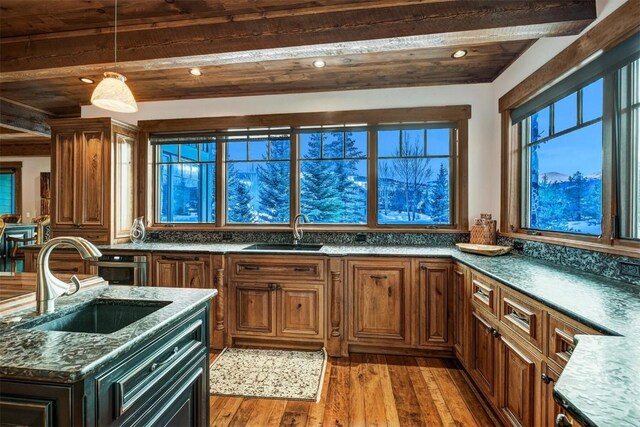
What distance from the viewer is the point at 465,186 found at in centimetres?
323

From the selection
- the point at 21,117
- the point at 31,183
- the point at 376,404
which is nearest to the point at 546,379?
the point at 376,404

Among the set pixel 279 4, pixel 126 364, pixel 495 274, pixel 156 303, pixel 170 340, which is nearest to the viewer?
pixel 126 364

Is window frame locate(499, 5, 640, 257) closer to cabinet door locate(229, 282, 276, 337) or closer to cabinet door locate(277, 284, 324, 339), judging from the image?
cabinet door locate(277, 284, 324, 339)

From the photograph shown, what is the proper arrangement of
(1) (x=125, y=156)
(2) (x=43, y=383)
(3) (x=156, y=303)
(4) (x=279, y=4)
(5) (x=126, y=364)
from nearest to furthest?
(2) (x=43, y=383), (5) (x=126, y=364), (3) (x=156, y=303), (4) (x=279, y=4), (1) (x=125, y=156)

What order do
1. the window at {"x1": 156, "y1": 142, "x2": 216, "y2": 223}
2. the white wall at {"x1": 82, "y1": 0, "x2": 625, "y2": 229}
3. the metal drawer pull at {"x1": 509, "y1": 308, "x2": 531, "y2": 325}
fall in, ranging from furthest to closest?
the window at {"x1": 156, "y1": 142, "x2": 216, "y2": 223}, the white wall at {"x1": 82, "y1": 0, "x2": 625, "y2": 229}, the metal drawer pull at {"x1": 509, "y1": 308, "x2": 531, "y2": 325}

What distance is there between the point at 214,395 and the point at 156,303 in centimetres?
123

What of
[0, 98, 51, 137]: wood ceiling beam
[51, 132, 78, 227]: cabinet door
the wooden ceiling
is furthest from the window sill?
[0, 98, 51, 137]: wood ceiling beam

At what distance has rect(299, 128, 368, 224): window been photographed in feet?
11.3

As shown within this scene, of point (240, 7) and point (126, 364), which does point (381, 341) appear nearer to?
point (126, 364)

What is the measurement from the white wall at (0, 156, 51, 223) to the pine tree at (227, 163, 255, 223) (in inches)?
275

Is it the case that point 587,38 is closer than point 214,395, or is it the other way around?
point 587,38

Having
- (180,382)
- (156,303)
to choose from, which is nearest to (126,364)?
(180,382)

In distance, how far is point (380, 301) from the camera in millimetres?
2723

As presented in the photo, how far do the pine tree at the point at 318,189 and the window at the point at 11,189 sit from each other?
8440mm
